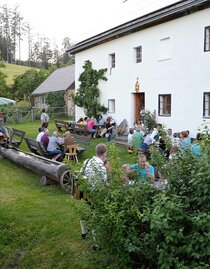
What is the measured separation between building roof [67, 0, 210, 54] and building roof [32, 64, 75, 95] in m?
12.2

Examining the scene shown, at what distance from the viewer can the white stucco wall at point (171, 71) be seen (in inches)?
529

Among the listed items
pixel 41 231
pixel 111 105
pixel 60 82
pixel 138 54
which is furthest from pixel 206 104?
pixel 60 82

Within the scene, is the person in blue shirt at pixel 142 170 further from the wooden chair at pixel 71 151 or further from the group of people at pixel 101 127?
the group of people at pixel 101 127

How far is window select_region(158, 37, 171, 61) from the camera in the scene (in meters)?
15.0

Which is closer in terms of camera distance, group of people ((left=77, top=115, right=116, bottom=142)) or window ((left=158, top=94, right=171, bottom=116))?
window ((left=158, top=94, right=171, bottom=116))

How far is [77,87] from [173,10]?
11.2 m

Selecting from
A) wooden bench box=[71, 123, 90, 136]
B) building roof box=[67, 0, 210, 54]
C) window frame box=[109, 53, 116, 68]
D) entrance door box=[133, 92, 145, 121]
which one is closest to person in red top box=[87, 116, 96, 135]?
wooden bench box=[71, 123, 90, 136]

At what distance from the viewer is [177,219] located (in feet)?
10.1

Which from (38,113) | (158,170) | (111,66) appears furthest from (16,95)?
(158,170)

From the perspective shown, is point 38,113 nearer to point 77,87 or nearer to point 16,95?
point 77,87

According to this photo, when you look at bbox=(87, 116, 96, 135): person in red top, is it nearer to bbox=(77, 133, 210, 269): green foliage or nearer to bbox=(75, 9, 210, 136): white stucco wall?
bbox=(75, 9, 210, 136): white stucco wall

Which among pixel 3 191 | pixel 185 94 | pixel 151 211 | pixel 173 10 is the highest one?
pixel 173 10

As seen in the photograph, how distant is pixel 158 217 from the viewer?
2.99 metres

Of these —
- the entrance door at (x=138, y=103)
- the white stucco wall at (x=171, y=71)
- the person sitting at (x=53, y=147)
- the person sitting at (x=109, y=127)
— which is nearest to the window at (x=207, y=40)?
the white stucco wall at (x=171, y=71)
